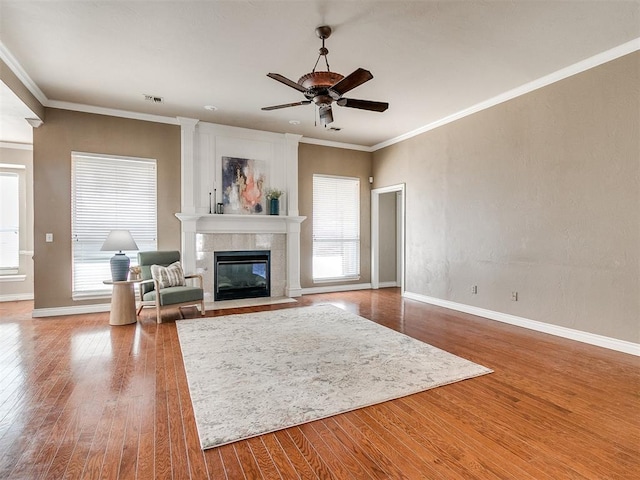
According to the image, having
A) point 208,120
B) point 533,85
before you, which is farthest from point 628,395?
point 208,120

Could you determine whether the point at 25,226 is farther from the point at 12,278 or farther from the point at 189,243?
the point at 189,243

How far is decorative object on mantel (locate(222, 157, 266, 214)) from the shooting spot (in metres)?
6.26

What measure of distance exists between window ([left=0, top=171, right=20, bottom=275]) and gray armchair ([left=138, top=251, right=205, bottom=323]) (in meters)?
3.23

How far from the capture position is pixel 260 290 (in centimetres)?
655

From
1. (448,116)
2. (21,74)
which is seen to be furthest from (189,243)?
(448,116)

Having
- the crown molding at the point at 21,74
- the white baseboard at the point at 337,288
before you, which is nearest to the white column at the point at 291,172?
the white baseboard at the point at 337,288

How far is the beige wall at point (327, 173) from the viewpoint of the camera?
6977 millimetres

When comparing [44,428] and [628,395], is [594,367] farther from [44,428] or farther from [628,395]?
[44,428]

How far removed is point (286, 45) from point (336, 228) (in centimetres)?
433

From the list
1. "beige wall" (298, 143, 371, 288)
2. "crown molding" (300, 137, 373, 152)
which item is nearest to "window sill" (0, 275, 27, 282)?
"beige wall" (298, 143, 371, 288)

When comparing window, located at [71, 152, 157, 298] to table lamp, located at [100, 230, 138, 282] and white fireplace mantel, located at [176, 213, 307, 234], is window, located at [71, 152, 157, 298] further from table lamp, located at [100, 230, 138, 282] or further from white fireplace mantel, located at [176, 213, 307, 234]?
table lamp, located at [100, 230, 138, 282]

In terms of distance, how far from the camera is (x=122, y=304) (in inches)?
180

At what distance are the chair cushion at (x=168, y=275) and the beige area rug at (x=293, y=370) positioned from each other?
0.73 m

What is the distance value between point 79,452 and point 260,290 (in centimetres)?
467
